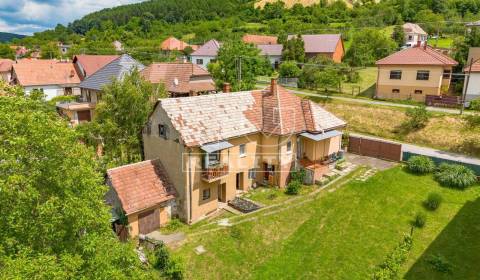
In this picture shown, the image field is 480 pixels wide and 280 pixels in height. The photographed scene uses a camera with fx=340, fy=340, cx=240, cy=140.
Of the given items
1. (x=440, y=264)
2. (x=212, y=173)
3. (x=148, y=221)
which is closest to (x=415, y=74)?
(x=440, y=264)

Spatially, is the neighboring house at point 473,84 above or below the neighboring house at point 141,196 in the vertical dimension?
above

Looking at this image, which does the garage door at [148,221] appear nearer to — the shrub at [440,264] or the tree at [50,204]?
the tree at [50,204]

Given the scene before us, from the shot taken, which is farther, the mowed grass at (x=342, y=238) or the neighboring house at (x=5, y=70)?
the neighboring house at (x=5, y=70)

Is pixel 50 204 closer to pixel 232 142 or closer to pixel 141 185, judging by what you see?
pixel 141 185

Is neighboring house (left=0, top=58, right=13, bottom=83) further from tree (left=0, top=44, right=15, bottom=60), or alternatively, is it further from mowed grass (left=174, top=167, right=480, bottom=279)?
mowed grass (left=174, top=167, right=480, bottom=279)

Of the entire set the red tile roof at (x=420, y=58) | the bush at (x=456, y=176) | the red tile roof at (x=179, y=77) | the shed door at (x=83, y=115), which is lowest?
the bush at (x=456, y=176)

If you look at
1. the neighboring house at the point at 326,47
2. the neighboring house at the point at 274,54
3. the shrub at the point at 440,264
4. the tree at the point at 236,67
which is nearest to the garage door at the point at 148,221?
the shrub at the point at 440,264

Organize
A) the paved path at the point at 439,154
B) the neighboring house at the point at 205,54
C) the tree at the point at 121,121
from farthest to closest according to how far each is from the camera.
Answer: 1. the neighboring house at the point at 205,54
2. the paved path at the point at 439,154
3. the tree at the point at 121,121
